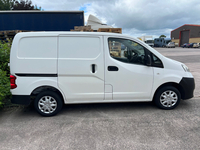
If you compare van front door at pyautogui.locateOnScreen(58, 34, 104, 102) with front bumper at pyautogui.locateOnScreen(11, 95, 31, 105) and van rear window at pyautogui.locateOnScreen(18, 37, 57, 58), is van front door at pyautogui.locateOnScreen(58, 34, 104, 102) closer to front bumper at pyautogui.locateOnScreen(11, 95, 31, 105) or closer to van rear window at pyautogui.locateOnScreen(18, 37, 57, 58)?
van rear window at pyautogui.locateOnScreen(18, 37, 57, 58)

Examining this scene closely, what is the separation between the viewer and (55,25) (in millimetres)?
9648

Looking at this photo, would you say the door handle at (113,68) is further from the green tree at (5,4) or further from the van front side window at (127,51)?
the green tree at (5,4)

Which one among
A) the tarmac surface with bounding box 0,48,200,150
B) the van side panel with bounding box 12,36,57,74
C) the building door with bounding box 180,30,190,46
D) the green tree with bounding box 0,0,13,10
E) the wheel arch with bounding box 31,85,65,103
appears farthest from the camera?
the building door with bounding box 180,30,190,46

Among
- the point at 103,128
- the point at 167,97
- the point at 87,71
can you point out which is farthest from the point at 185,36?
the point at 103,128

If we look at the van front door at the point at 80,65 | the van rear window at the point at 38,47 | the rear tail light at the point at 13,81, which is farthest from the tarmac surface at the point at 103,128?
the van rear window at the point at 38,47

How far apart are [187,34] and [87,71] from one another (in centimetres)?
5538

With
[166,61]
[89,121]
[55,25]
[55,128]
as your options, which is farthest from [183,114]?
[55,25]

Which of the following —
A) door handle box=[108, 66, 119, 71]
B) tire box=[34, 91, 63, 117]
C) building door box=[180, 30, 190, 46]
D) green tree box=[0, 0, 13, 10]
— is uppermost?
green tree box=[0, 0, 13, 10]

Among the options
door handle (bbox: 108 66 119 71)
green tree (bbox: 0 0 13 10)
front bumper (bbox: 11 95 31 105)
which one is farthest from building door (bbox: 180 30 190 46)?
front bumper (bbox: 11 95 31 105)

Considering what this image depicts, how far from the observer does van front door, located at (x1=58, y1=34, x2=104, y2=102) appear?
136 inches

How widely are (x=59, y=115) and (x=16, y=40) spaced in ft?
6.55

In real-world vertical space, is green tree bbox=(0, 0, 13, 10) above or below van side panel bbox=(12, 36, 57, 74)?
above

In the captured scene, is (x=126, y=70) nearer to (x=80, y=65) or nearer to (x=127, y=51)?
(x=127, y=51)

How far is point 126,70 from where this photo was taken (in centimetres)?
358
